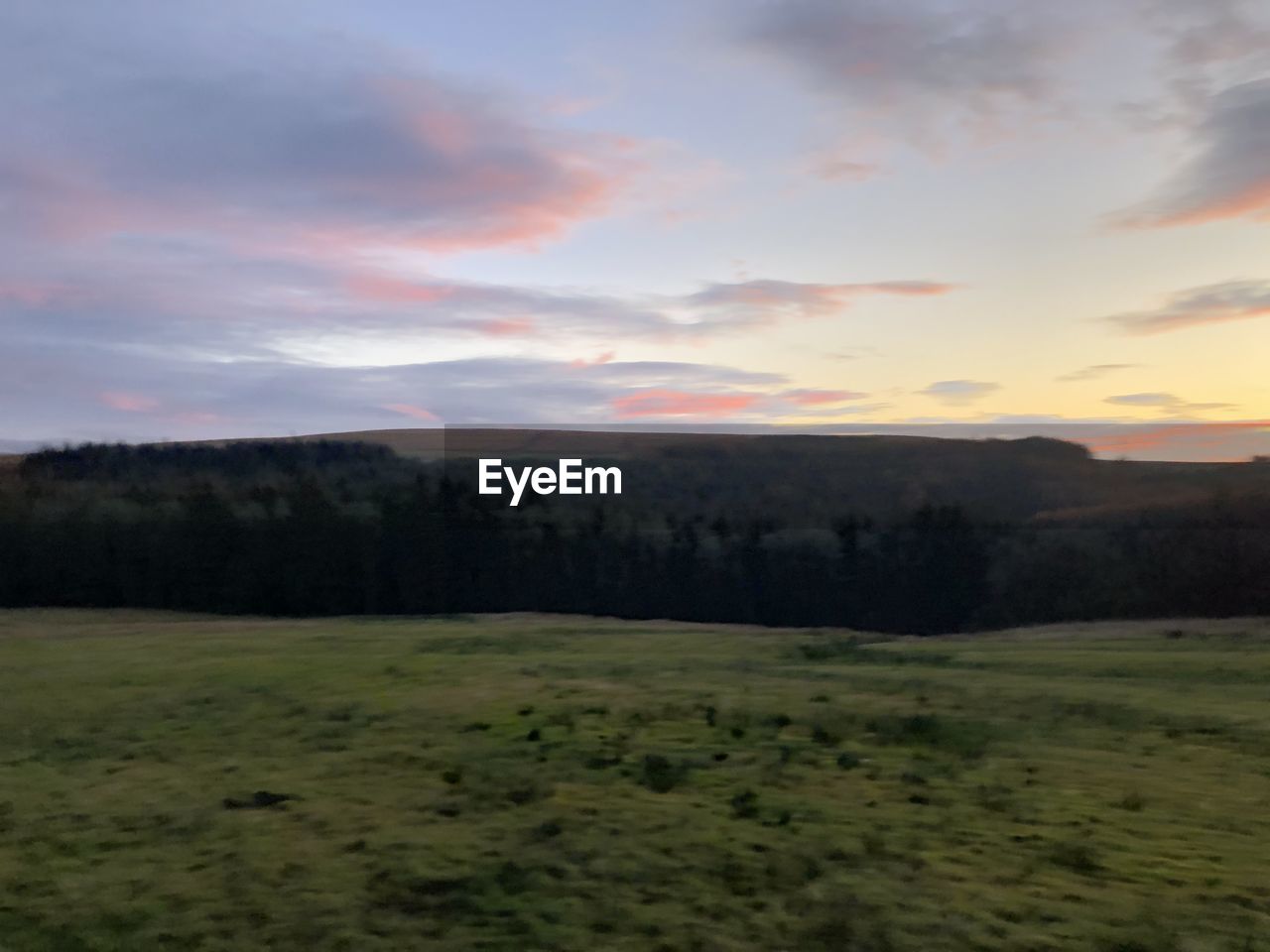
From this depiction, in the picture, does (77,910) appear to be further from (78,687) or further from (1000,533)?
(1000,533)

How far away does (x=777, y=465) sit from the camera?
323 feet

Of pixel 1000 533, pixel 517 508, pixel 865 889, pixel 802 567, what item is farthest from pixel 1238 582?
pixel 865 889

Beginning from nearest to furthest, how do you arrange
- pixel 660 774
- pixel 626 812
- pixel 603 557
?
pixel 626 812
pixel 660 774
pixel 603 557

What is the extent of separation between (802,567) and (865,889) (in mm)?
54687

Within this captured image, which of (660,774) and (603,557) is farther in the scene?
(603,557)

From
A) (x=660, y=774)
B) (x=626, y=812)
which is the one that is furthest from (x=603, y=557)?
(x=626, y=812)

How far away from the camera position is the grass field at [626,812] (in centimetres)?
657

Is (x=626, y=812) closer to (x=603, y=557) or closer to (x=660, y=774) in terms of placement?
(x=660, y=774)

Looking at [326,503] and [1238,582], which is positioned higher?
[326,503]

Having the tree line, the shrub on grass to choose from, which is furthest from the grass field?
the tree line

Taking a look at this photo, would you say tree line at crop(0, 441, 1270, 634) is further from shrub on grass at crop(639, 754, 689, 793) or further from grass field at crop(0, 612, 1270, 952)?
shrub on grass at crop(639, 754, 689, 793)

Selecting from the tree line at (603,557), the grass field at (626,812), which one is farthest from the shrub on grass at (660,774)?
the tree line at (603,557)

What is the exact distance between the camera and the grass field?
6.57m

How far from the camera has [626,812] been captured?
350 inches
